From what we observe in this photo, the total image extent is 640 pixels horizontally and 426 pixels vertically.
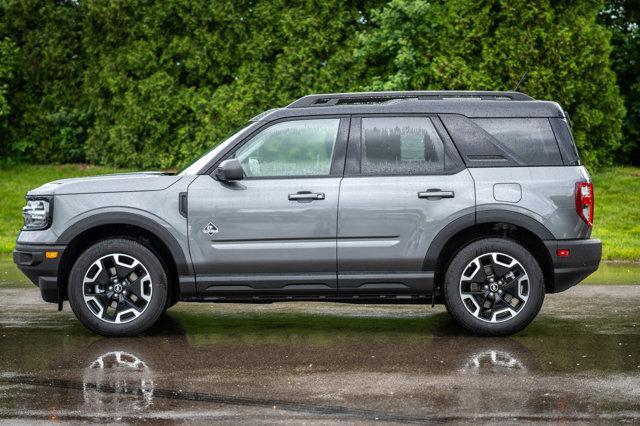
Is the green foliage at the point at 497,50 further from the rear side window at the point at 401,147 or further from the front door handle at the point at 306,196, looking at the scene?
the front door handle at the point at 306,196

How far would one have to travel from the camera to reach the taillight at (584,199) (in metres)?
8.70

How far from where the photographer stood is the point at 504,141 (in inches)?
349

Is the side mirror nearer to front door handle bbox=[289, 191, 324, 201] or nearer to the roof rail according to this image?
front door handle bbox=[289, 191, 324, 201]

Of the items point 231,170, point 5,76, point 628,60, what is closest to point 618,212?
point 628,60

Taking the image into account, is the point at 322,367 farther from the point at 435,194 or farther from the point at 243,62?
the point at 243,62

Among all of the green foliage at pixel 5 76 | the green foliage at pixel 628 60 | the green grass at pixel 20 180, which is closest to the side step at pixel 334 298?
the green grass at pixel 20 180

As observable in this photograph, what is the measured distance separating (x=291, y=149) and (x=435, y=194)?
1.20 meters

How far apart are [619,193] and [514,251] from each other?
12.0 meters

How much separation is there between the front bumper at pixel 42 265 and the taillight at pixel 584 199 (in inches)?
161

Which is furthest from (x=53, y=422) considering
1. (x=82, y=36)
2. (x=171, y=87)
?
(x=82, y=36)

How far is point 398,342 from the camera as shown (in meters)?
8.56

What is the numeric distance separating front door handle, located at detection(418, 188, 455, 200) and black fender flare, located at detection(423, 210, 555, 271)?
0.67 ft

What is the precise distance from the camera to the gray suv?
866 centimetres

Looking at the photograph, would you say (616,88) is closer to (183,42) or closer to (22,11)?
(183,42)
